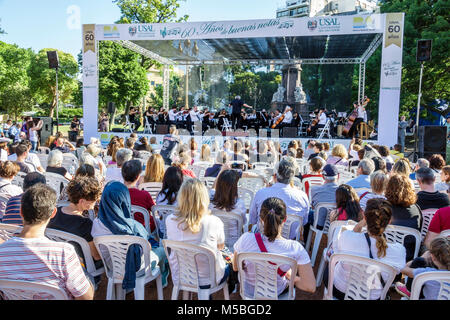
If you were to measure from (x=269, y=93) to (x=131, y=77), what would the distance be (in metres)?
10.1

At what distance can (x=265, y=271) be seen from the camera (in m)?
2.09

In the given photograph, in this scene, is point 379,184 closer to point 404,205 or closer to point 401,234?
point 404,205

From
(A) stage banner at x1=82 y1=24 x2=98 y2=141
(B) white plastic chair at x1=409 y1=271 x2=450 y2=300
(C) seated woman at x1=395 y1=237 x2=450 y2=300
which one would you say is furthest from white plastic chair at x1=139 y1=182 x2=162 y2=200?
(A) stage banner at x1=82 y1=24 x2=98 y2=141

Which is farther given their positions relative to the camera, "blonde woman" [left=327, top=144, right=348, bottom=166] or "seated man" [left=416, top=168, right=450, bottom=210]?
"blonde woman" [left=327, top=144, right=348, bottom=166]

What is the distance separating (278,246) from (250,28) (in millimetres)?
9975

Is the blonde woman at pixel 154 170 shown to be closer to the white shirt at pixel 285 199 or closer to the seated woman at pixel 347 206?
the white shirt at pixel 285 199

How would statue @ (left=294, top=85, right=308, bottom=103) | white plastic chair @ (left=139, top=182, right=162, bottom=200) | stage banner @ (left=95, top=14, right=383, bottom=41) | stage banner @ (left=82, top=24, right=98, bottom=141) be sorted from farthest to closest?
statue @ (left=294, top=85, right=308, bottom=103) < stage banner @ (left=82, top=24, right=98, bottom=141) < stage banner @ (left=95, top=14, right=383, bottom=41) < white plastic chair @ (left=139, top=182, right=162, bottom=200)

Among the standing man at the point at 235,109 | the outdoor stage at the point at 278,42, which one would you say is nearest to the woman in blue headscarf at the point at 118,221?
the outdoor stage at the point at 278,42

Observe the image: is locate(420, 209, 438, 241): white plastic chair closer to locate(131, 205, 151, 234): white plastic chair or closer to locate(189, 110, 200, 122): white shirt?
locate(131, 205, 151, 234): white plastic chair

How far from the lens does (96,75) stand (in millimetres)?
12133

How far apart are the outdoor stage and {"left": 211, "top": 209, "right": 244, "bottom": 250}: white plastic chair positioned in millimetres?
8870

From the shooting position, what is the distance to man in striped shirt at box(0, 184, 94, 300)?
67.4 inches

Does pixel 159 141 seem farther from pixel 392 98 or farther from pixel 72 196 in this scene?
pixel 72 196

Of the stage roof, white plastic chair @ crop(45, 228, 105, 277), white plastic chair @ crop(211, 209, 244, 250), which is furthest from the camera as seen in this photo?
the stage roof
